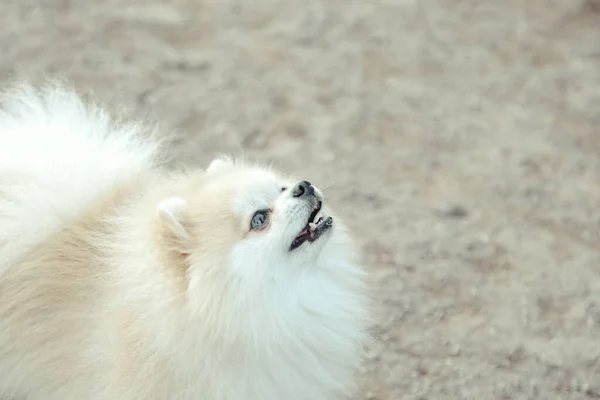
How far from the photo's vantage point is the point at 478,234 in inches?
90.4

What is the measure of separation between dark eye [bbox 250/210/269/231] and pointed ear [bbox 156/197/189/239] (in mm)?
111

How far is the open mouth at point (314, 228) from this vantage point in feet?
4.65

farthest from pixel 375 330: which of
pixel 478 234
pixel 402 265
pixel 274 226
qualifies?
pixel 274 226

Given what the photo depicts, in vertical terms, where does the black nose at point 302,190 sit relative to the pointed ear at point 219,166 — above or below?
below

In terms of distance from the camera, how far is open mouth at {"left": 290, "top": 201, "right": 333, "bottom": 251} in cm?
142

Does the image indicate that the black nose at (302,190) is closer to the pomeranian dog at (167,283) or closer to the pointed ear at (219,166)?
the pomeranian dog at (167,283)

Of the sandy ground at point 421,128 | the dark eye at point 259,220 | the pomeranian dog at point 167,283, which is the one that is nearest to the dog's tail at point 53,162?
the pomeranian dog at point 167,283

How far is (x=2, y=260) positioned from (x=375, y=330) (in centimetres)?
88

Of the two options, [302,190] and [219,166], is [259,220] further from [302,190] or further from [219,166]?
[219,166]

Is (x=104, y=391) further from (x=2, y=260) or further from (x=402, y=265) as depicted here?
(x=402, y=265)

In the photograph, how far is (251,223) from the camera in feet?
4.57

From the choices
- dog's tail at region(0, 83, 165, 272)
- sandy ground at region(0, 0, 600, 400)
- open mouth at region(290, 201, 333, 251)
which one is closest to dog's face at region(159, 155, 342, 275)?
open mouth at region(290, 201, 333, 251)

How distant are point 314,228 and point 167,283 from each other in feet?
0.85

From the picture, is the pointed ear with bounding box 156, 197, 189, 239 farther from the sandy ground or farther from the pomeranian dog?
the sandy ground
